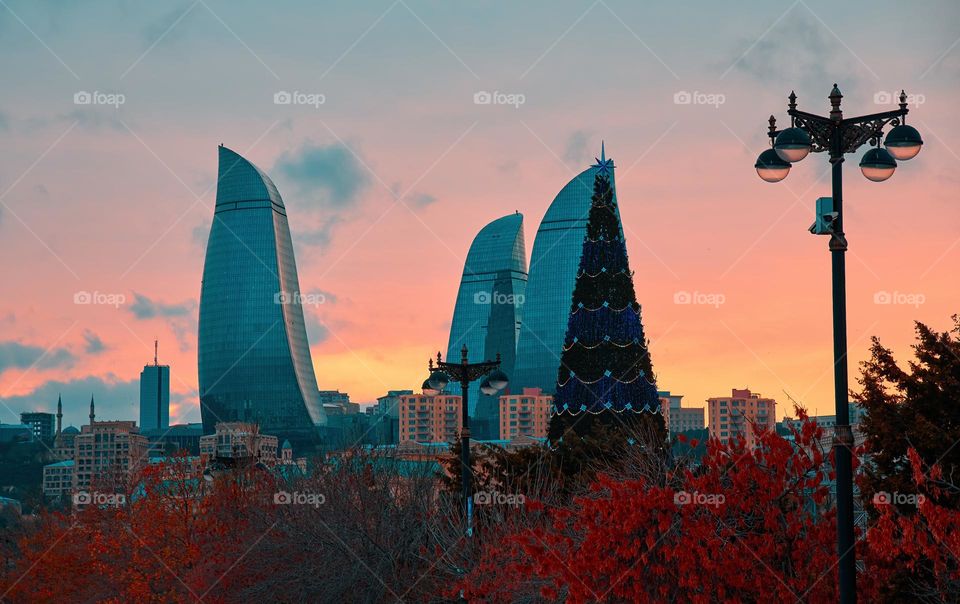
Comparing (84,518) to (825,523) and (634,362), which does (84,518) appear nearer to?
(634,362)

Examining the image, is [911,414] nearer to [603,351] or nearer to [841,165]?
[841,165]

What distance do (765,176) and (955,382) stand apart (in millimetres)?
6985

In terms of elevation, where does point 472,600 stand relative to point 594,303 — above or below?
below

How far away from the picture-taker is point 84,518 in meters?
50.7

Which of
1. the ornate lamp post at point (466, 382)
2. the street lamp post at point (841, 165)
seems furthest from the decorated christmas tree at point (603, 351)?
the street lamp post at point (841, 165)

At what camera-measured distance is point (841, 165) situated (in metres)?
14.5

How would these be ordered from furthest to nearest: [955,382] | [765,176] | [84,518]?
[84,518] → [955,382] → [765,176]

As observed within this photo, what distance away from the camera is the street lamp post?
45.1ft

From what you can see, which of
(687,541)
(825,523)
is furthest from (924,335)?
(687,541)

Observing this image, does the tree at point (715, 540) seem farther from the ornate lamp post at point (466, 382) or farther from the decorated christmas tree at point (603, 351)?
the decorated christmas tree at point (603, 351)

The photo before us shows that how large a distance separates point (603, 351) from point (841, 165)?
42.7 meters

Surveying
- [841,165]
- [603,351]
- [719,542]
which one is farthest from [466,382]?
[603,351]

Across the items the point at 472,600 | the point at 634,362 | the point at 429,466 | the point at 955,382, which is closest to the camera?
the point at 955,382

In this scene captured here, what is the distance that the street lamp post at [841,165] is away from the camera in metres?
13.7
